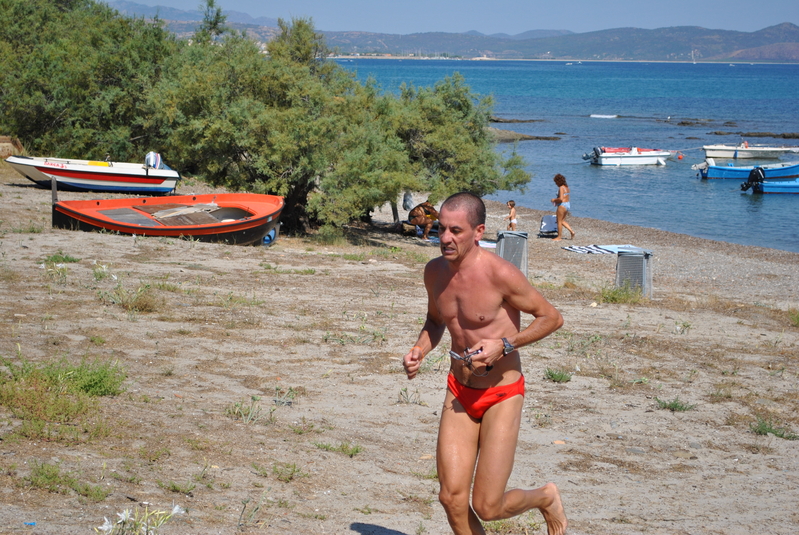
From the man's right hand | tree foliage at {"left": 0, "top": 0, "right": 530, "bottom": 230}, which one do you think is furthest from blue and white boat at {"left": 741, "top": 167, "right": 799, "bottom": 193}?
the man's right hand

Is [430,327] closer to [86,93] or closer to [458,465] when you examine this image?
[458,465]

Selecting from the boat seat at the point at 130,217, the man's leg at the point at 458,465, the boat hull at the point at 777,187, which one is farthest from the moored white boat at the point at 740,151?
the man's leg at the point at 458,465

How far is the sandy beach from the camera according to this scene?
4387 mm

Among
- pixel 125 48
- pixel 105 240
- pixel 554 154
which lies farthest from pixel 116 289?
pixel 554 154

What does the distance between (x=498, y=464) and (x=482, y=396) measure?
0.34 m

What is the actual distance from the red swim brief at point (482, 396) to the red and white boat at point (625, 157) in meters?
40.8

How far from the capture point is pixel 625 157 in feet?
141

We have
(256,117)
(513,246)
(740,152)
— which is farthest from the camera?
(740,152)

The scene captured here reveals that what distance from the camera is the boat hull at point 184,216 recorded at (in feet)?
42.0

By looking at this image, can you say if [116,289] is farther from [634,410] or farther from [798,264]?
→ [798,264]

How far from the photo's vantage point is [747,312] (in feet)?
40.0

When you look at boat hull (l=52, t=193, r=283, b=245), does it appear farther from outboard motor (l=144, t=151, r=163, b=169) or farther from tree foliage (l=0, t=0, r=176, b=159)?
tree foliage (l=0, t=0, r=176, b=159)

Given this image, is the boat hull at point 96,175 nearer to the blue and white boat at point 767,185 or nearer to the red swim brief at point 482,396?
the red swim brief at point 482,396

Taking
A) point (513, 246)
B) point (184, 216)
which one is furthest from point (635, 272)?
point (184, 216)
